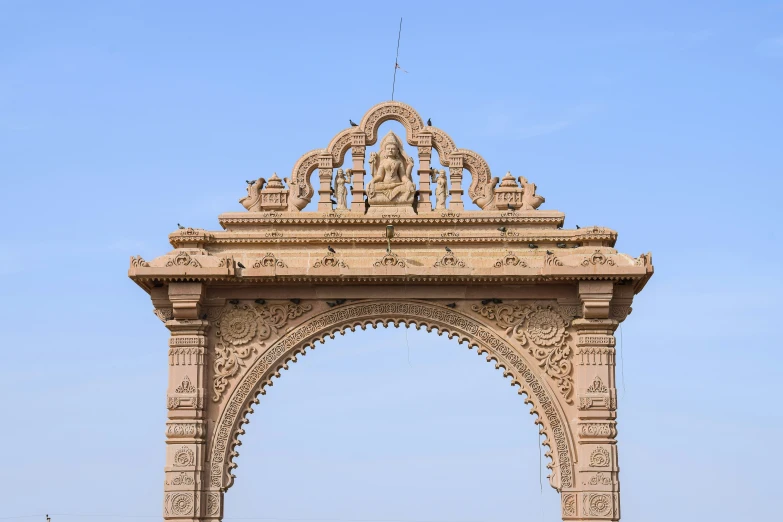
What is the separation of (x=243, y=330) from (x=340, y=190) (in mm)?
1986

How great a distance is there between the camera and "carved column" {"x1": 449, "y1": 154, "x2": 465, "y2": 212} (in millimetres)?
19781

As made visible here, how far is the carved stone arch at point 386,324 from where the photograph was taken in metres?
19.2

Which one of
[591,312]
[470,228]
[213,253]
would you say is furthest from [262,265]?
[591,312]

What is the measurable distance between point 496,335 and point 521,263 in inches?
34.7

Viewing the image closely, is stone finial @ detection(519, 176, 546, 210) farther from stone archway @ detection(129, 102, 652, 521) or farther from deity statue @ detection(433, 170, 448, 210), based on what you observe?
deity statue @ detection(433, 170, 448, 210)

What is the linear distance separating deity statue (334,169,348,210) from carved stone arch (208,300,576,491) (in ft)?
3.94

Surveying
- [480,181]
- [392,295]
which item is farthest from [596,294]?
[392,295]

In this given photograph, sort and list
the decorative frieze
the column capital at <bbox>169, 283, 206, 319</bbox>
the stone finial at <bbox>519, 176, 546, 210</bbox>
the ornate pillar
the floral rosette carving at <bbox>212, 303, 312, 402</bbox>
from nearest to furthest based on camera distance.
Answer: the ornate pillar < the decorative frieze < the column capital at <bbox>169, 283, 206, 319</bbox> < the floral rosette carving at <bbox>212, 303, 312, 402</bbox> < the stone finial at <bbox>519, 176, 546, 210</bbox>

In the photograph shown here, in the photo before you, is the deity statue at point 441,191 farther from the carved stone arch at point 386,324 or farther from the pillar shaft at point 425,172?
the carved stone arch at point 386,324

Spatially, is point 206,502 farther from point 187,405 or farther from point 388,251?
point 388,251

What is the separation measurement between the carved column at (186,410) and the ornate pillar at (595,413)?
411 centimetres

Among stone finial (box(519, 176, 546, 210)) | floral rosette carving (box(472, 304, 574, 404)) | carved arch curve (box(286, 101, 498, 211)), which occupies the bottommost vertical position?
floral rosette carving (box(472, 304, 574, 404))

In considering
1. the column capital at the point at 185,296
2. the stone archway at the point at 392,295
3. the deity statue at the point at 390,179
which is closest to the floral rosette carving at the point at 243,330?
the stone archway at the point at 392,295

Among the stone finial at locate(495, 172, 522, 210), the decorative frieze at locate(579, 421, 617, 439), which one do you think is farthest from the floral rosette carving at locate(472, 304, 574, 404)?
the stone finial at locate(495, 172, 522, 210)
